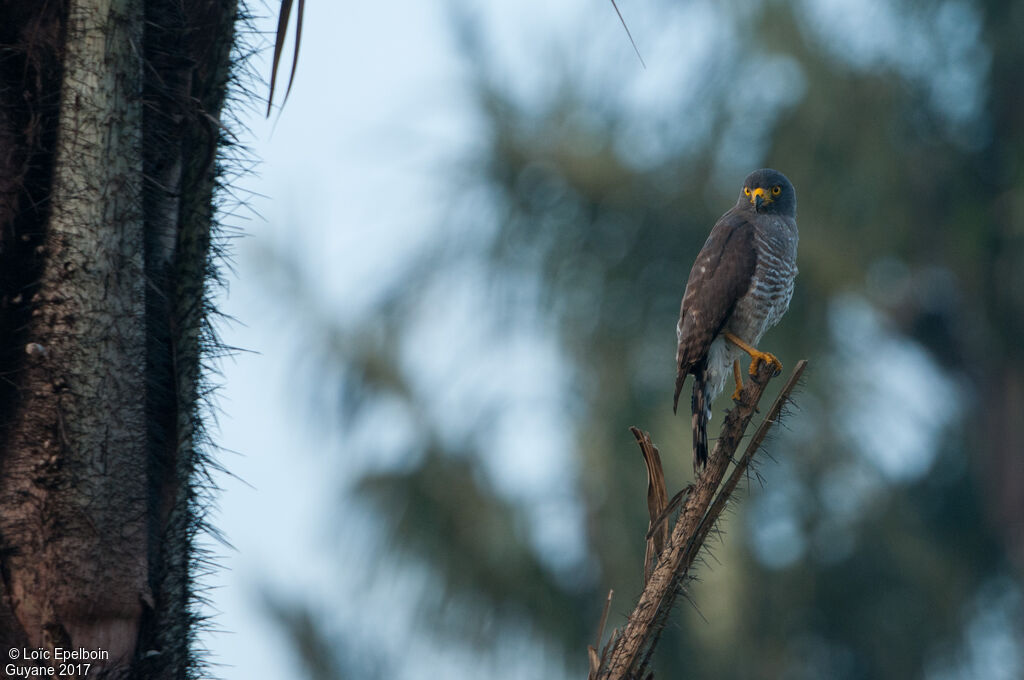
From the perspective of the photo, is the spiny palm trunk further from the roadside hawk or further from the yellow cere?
the yellow cere

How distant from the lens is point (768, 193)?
5.22 m

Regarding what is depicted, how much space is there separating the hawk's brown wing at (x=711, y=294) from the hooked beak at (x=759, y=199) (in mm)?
599

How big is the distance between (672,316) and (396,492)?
3914mm

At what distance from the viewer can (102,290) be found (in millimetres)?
2002

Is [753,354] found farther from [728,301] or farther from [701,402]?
[701,402]

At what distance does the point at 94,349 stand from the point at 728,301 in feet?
9.67

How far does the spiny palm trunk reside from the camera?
1.92 meters

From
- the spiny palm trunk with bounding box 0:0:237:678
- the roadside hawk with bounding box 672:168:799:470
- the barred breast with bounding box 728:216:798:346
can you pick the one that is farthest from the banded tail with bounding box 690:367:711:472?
the spiny palm trunk with bounding box 0:0:237:678

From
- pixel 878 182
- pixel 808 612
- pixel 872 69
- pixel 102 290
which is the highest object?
pixel 872 69

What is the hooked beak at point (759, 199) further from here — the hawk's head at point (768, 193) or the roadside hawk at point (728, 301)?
the roadside hawk at point (728, 301)

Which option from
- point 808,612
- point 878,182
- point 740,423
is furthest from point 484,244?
point 740,423

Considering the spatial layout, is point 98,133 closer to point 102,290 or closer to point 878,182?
point 102,290

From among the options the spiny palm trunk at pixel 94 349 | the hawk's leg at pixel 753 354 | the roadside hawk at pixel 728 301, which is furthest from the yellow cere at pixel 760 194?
the spiny palm trunk at pixel 94 349

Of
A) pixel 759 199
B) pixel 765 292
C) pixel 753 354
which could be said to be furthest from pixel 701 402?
pixel 759 199
